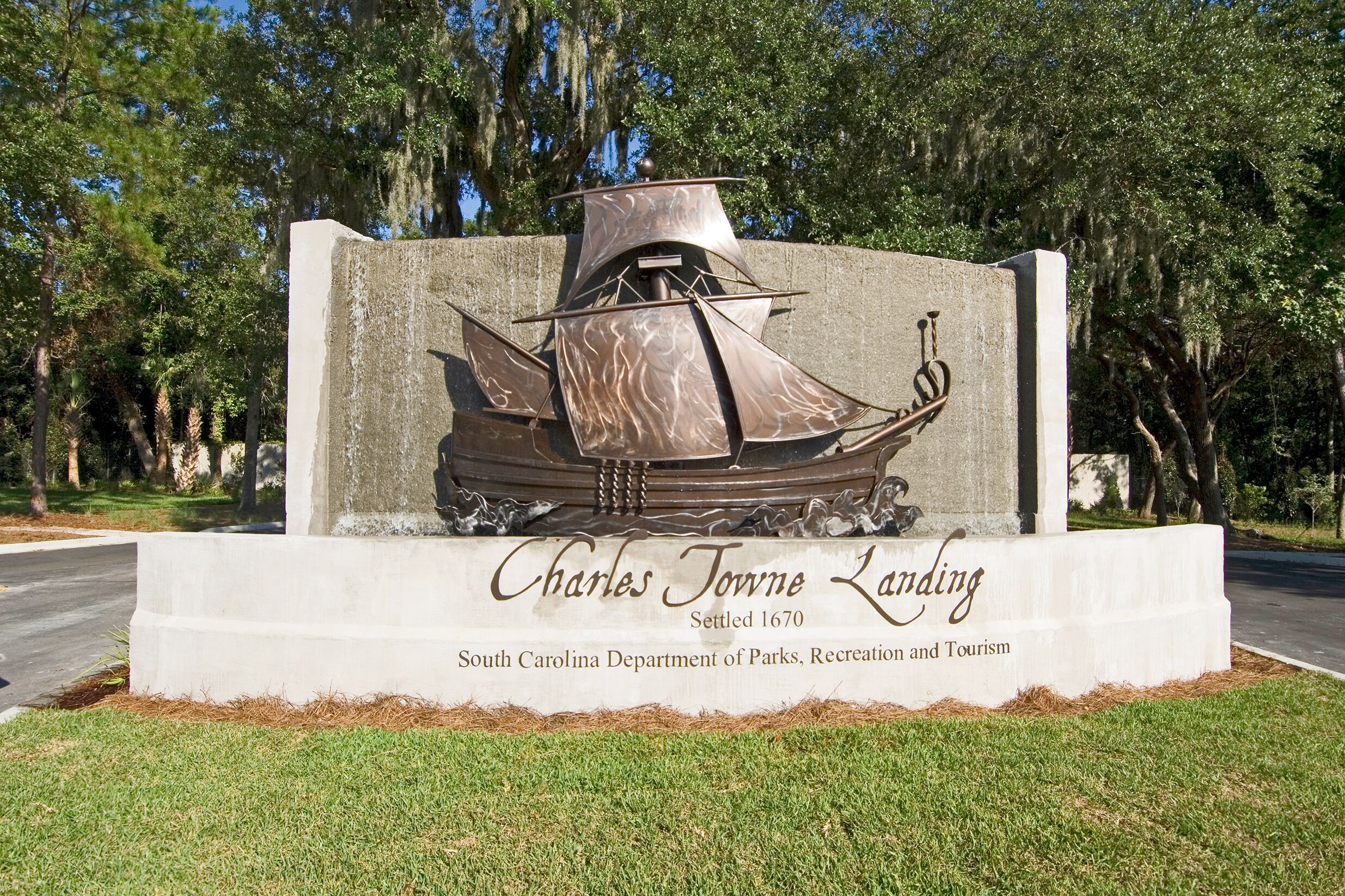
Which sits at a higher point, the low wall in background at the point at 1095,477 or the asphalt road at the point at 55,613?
the low wall in background at the point at 1095,477

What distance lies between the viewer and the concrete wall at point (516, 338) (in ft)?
25.0

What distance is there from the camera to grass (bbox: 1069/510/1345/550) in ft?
71.5

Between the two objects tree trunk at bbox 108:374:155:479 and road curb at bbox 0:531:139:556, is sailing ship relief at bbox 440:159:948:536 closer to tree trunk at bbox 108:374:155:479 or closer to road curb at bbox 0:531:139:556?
road curb at bbox 0:531:139:556

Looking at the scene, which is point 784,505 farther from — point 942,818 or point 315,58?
point 315,58

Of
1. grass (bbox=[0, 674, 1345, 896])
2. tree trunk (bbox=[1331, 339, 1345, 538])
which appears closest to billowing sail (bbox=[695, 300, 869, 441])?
grass (bbox=[0, 674, 1345, 896])

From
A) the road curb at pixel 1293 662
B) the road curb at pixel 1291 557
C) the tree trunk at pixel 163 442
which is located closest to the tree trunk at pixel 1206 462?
the road curb at pixel 1291 557

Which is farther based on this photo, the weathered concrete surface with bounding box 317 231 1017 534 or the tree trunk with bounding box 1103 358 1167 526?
the tree trunk with bounding box 1103 358 1167 526

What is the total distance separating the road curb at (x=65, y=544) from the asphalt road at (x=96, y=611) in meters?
0.35

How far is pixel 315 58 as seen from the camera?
17.2 m

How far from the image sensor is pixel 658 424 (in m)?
7.07

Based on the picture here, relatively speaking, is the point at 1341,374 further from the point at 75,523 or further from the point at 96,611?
the point at 75,523

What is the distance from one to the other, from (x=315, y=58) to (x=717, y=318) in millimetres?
14161

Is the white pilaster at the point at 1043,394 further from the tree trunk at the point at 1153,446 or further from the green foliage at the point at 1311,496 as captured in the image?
the green foliage at the point at 1311,496

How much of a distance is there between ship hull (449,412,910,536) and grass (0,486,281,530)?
16651 mm
